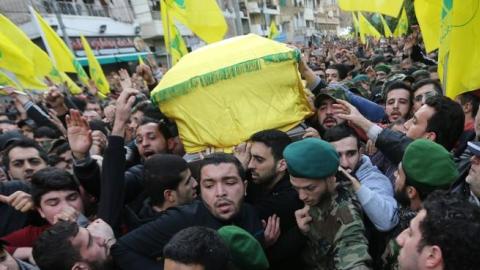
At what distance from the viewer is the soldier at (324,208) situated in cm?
201

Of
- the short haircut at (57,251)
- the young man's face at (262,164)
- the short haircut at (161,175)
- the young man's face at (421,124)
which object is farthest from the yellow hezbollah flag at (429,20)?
the short haircut at (57,251)

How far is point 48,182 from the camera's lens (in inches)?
99.3

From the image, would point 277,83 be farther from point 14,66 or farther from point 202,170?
point 14,66

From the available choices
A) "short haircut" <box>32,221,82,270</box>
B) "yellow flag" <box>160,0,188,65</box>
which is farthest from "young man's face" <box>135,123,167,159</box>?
"yellow flag" <box>160,0,188,65</box>

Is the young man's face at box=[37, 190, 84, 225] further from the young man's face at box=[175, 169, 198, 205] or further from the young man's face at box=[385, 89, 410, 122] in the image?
the young man's face at box=[385, 89, 410, 122]

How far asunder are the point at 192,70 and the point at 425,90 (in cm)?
227

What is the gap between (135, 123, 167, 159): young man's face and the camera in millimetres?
3455

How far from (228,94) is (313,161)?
1.03 meters

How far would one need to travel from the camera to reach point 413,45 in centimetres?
826

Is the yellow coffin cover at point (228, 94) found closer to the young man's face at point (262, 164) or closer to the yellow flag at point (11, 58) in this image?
the young man's face at point (262, 164)

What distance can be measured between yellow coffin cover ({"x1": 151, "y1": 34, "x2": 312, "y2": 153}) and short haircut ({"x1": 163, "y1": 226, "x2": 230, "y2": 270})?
1376 mm

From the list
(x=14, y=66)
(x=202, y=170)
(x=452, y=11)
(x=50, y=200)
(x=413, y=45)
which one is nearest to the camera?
(x=202, y=170)

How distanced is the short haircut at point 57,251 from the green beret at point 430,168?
5.23 ft

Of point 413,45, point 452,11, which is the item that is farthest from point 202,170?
point 413,45
